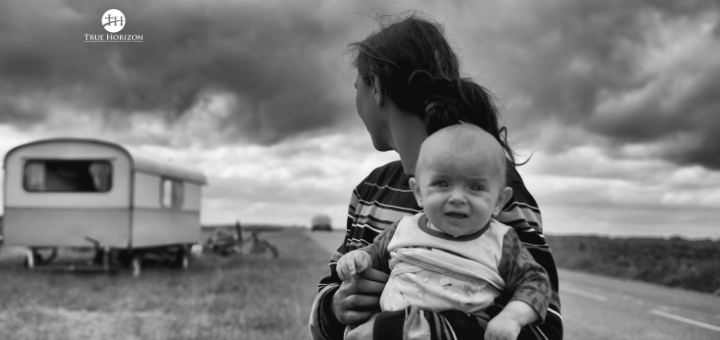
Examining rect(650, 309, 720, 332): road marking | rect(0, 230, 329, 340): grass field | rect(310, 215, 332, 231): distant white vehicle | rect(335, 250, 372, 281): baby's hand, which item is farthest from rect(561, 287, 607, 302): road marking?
rect(310, 215, 332, 231): distant white vehicle

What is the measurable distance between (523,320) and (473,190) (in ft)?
1.24

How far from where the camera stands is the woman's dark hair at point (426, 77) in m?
2.01

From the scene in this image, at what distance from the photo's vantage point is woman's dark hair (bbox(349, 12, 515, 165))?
201 cm

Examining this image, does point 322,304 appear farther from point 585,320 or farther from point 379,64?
point 585,320

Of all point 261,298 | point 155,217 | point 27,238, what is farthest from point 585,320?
point 27,238

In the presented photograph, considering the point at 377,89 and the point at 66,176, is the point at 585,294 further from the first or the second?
the point at 66,176

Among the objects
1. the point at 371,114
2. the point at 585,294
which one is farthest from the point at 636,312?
the point at 371,114

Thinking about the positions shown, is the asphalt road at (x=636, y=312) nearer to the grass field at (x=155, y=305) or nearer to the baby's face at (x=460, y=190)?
the grass field at (x=155, y=305)

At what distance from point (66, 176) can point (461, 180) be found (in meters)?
14.8

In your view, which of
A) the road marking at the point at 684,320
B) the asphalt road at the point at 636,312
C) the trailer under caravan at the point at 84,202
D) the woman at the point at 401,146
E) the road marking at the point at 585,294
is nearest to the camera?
the woman at the point at 401,146

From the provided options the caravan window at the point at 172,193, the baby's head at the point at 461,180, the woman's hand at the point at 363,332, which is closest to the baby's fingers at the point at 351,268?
the woman's hand at the point at 363,332

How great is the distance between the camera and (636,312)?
29.9 ft

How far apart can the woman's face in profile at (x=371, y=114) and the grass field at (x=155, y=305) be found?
15.4 feet

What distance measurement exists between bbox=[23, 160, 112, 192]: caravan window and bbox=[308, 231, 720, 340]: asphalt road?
31.5 ft
